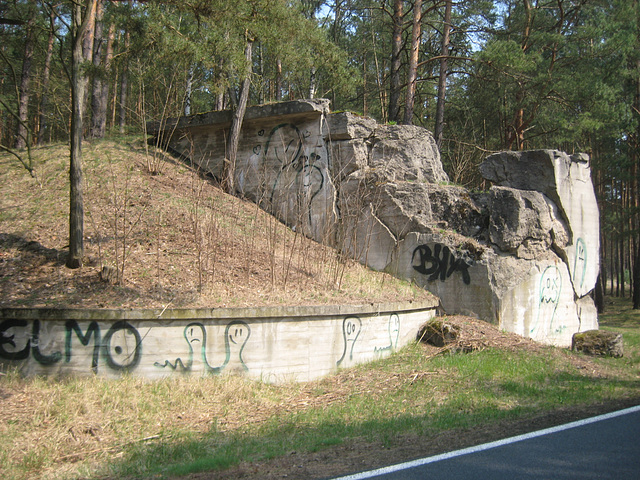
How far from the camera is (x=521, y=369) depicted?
8.28 metres

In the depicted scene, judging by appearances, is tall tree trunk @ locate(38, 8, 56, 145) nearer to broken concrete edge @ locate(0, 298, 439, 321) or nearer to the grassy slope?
the grassy slope

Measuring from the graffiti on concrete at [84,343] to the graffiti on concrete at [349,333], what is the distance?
125 inches

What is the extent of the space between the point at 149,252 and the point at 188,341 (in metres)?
2.50

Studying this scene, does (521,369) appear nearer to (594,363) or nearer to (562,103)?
(594,363)

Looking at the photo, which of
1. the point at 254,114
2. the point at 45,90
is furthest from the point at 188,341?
the point at 45,90

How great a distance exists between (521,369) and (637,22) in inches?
687

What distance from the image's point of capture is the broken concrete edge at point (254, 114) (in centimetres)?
1279

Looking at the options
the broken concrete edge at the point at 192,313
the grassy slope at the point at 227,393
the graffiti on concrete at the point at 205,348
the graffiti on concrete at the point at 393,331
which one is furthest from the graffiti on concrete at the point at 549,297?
the graffiti on concrete at the point at 205,348

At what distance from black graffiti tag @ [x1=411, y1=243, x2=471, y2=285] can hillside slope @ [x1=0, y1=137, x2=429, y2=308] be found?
0.51 m

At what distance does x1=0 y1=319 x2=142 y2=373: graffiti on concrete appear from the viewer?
651 centimetres

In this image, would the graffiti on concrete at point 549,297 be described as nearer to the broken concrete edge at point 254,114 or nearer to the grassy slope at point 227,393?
the grassy slope at point 227,393

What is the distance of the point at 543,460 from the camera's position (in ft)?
14.5

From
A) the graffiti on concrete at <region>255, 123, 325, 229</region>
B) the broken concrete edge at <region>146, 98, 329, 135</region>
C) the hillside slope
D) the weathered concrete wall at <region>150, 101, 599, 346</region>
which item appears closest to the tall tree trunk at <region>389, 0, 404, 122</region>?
the weathered concrete wall at <region>150, 101, 599, 346</region>

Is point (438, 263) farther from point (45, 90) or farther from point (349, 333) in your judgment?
point (45, 90)
